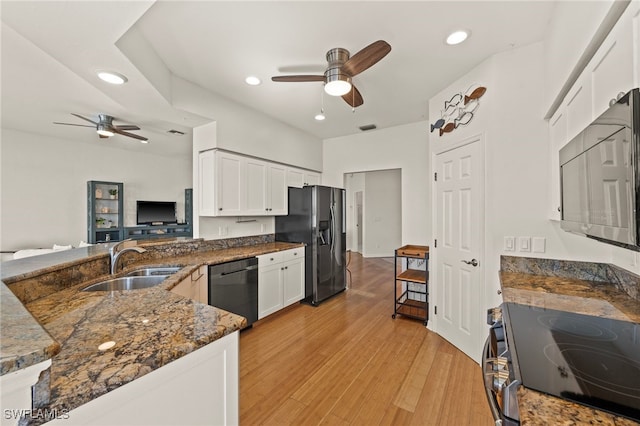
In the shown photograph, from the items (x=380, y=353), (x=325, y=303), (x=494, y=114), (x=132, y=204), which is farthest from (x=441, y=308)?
(x=132, y=204)

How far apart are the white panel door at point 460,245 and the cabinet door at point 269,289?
1934mm

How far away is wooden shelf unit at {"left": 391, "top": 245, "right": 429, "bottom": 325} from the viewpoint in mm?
3254

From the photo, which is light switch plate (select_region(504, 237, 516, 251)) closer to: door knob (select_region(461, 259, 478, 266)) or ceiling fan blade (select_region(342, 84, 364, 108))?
door knob (select_region(461, 259, 478, 266))

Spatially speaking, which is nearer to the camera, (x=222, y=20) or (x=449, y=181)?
(x=222, y=20)

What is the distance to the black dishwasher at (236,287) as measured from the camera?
2672 millimetres

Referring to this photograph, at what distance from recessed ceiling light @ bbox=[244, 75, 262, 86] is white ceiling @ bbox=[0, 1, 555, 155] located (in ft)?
0.21

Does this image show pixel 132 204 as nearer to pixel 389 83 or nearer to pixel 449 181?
pixel 389 83

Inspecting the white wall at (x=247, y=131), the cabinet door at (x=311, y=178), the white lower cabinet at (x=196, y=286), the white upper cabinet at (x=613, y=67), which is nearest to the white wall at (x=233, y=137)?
the white wall at (x=247, y=131)

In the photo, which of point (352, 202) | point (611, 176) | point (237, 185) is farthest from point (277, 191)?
point (352, 202)

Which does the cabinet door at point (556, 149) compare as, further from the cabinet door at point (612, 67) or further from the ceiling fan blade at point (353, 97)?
the ceiling fan blade at point (353, 97)

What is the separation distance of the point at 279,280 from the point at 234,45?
2.62m

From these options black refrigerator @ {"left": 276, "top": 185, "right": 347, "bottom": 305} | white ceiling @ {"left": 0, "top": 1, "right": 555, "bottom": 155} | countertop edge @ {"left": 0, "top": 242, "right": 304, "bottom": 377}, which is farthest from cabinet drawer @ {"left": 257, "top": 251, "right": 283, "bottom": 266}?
countertop edge @ {"left": 0, "top": 242, "right": 304, "bottom": 377}

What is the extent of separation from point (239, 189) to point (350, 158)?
7.11 feet

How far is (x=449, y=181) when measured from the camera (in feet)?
9.16
